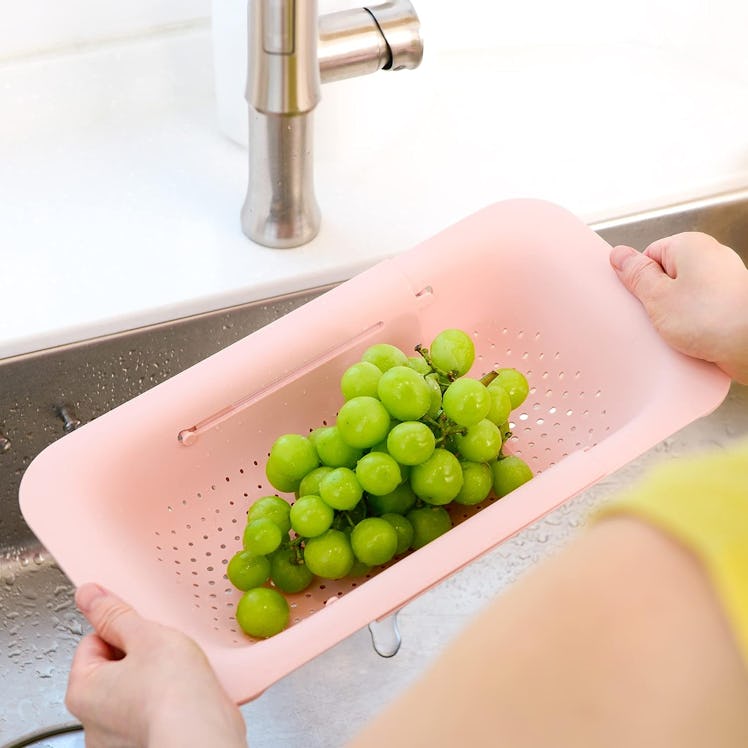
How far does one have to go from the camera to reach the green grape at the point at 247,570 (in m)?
0.71

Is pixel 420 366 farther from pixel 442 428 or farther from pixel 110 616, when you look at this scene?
pixel 110 616

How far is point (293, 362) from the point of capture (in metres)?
0.77

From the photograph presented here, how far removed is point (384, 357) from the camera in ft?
2.48

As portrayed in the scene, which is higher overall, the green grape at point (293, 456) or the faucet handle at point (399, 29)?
the faucet handle at point (399, 29)

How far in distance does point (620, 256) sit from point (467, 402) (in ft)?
0.65

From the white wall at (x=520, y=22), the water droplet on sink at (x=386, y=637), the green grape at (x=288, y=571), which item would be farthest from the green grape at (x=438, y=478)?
the white wall at (x=520, y=22)

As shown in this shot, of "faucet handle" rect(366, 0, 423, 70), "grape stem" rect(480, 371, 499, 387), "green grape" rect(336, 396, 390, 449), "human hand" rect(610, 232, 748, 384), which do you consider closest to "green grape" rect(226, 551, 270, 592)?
"green grape" rect(336, 396, 390, 449)

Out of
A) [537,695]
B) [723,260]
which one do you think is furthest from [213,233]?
[537,695]

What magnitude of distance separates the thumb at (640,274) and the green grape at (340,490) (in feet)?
0.92

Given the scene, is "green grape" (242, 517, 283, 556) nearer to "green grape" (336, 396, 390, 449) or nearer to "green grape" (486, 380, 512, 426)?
"green grape" (336, 396, 390, 449)

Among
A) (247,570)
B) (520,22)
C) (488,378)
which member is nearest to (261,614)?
(247,570)

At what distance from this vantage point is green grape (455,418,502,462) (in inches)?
28.6

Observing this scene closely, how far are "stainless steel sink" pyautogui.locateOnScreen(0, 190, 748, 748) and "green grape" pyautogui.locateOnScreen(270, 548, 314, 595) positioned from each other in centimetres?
27

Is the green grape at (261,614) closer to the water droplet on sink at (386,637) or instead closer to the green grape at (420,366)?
the green grape at (420,366)
